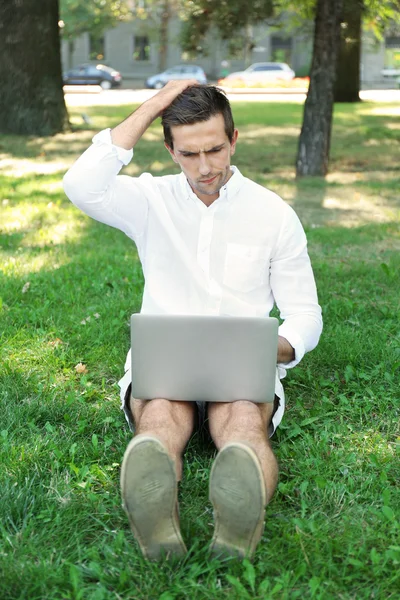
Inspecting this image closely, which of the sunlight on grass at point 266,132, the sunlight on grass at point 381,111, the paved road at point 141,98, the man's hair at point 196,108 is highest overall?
the man's hair at point 196,108

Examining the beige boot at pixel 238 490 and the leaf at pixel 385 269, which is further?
the leaf at pixel 385 269

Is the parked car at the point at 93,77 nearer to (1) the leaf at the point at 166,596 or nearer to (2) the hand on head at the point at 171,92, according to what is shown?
(2) the hand on head at the point at 171,92

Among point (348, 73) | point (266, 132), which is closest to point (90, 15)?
point (348, 73)

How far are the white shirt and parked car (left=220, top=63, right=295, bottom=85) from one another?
37974mm

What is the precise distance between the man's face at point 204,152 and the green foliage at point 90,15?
121 ft

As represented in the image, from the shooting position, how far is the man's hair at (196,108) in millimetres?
3131

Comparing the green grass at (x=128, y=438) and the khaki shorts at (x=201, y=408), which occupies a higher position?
the khaki shorts at (x=201, y=408)

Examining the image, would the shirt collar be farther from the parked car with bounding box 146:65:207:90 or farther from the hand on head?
the parked car with bounding box 146:65:207:90

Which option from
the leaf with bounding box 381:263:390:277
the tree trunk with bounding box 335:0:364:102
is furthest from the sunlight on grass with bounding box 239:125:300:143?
the leaf with bounding box 381:263:390:277

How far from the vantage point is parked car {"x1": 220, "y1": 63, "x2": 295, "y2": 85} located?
4059 centimetres

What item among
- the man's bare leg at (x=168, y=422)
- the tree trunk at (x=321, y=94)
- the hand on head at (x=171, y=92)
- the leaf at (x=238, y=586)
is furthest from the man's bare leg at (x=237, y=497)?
the tree trunk at (x=321, y=94)

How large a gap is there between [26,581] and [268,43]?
50668 millimetres

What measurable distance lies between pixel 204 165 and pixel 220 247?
1.11ft

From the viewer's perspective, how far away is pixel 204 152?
3.14m
